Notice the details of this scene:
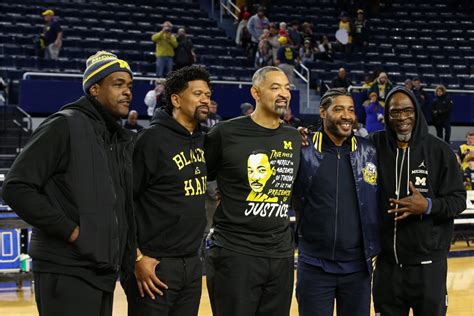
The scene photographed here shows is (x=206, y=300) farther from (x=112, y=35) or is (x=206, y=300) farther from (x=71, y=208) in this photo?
(x=112, y=35)

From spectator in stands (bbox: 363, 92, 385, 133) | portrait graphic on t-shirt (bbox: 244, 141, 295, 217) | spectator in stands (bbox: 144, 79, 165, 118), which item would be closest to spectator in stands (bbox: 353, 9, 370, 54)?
spectator in stands (bbox: 363, 92, 385, 133)

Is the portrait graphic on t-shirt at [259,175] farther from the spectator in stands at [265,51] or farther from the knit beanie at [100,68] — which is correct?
the spectator in stands at [265,51]

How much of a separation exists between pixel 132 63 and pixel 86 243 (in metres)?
11.9

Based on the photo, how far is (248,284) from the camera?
4074 mm

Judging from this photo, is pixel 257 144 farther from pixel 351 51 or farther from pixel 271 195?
pixel 351 51

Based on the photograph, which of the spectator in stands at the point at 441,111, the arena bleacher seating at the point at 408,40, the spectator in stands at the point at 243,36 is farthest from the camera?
the arena bleacher seating at the point at 408,40

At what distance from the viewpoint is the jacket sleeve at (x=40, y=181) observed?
321 centimetres

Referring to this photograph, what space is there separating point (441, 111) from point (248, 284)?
38.5ft

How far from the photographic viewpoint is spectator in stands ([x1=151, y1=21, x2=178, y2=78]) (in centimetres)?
1412

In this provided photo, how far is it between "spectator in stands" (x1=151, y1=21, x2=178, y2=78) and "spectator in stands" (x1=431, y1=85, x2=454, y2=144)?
16.2ft

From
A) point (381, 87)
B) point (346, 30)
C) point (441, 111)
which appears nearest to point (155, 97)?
point (381, 87)

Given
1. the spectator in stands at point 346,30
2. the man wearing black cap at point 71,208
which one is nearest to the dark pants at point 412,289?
the man wearing black cap at point 71,208

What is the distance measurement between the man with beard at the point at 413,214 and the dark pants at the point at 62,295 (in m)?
1.81

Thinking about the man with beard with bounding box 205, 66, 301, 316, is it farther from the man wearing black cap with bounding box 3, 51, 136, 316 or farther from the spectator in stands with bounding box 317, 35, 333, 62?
the spectator in stands with bounding box 317, 35, 333, 62
